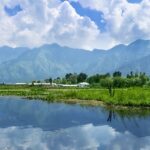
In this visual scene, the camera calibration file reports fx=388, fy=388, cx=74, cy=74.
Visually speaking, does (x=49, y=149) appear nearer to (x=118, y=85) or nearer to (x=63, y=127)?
(x=63, y=127)

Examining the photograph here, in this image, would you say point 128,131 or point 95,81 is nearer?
point 128,131

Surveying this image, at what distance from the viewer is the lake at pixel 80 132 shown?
108 feet

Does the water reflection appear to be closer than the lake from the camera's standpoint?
Yes

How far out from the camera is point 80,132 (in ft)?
132

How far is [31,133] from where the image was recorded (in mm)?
38969

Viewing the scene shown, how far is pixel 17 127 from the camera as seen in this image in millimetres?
44188

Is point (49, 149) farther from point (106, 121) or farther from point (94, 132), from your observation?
point (106, 121)

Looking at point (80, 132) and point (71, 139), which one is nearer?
point (71, 139)

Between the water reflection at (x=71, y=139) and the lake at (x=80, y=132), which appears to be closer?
the water reflection at (x=71, y=139)

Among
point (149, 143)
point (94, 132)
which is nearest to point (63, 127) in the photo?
point (94, 132)

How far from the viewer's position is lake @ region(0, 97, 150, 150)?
3278cm

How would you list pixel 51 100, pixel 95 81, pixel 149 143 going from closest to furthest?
pixel 149 143 < pixel 51 100 < pixel 95 81

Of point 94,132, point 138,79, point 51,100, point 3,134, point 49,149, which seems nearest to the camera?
point 49,149

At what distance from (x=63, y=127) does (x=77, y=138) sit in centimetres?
790
